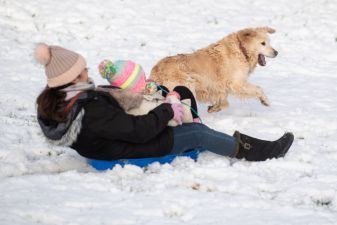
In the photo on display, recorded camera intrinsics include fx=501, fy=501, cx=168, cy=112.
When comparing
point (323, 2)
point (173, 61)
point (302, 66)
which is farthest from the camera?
point (323, 2)

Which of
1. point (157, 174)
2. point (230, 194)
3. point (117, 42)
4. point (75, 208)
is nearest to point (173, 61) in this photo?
point (157, 174)

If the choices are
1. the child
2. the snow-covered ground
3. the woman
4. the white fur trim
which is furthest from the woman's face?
the snow-covered ground

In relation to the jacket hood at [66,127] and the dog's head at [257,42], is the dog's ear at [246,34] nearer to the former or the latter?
the dog's head at [257,42]

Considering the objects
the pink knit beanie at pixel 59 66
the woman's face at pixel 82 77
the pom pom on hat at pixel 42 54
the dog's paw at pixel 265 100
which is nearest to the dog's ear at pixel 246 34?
the dog's paw at pixel 265 100

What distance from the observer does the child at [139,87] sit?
4.38 meters

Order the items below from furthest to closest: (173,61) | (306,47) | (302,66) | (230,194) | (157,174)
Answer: (306,47)
(302,66)
(173,61)
(157,174)
(230,194)

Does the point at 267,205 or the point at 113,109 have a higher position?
the point at 113,109

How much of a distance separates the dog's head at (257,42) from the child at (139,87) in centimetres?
174

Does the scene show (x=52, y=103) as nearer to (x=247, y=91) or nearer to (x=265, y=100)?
(x=247, y=91)

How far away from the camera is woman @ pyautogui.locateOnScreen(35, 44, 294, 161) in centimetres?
377

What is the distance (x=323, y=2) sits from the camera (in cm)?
1202

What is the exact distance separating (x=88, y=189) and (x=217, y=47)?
308 cm

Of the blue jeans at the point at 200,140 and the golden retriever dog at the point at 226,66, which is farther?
the golden retriever dog at the point at 226,66

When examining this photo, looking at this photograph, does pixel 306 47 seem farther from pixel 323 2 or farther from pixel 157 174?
pixel 157 174
